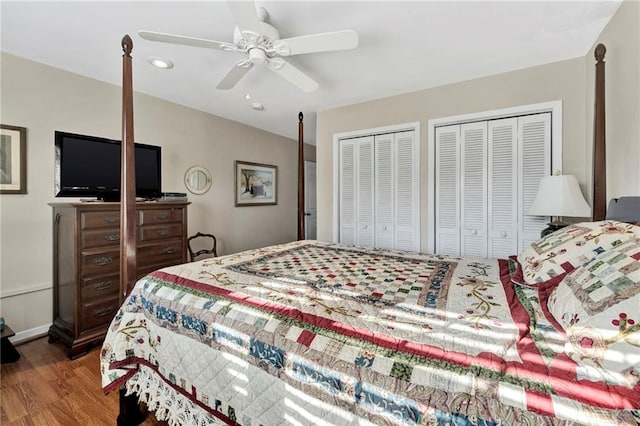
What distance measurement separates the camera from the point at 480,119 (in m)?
2.85

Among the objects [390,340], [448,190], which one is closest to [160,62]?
[390,340]

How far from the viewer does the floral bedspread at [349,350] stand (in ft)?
2.21

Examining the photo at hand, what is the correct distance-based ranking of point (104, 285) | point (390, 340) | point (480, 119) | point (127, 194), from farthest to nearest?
point (480, 119) → point (104, 285) → point (127, 194) → point (390, 340)

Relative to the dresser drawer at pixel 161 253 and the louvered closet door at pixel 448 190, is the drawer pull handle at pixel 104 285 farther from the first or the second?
the louvered closet door at pixel 448 190

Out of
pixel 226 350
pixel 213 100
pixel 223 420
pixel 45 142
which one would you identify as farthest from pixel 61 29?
pixel 223 420

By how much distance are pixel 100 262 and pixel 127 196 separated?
1.15 metres

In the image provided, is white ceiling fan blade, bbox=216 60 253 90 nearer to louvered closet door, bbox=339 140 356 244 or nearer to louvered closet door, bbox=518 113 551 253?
louvered closet door, bbox=339 140 356 244

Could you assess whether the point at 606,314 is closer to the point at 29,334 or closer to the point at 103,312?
the point at 103,312

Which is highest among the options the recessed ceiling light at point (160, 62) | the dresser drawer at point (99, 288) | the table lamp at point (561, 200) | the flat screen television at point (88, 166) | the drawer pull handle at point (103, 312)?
the recessed ceiling light at point (160, 62)

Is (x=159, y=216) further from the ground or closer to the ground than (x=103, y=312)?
further from the ground

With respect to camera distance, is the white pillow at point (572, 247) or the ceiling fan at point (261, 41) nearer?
the white pillow at point (572, 247)

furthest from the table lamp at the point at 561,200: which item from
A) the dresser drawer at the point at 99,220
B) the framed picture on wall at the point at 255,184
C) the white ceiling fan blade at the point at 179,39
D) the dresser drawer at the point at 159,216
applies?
the framed picture on wall at the point at 255,184

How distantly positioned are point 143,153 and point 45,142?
0.75 metres

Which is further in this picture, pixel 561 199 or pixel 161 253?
pixel 161 253
